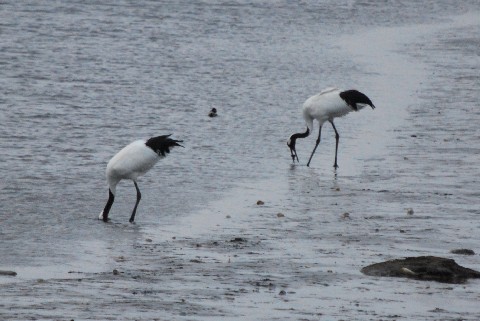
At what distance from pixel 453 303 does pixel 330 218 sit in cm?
399

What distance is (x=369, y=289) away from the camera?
9.45 meters

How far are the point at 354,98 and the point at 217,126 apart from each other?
2376 millimetres

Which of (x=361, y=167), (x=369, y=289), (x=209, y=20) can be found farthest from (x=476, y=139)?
(x=209, y=20)

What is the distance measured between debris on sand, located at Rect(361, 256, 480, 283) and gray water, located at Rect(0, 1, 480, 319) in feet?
2.47

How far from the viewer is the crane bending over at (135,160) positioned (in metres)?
13.6

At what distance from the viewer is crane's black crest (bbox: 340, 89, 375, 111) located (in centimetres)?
1828

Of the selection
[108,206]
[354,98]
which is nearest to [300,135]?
[354,98]

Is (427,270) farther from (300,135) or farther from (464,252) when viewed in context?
(300,135)

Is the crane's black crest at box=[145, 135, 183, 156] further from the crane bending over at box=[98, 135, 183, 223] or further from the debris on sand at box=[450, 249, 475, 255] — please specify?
the debris on sand at box=[450, 249, 475, 255]

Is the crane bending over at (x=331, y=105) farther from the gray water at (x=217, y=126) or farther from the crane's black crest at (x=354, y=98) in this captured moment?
the gray water at (x=217, y=126)

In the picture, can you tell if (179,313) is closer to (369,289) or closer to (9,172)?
(369,289)

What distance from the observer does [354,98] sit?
60.1 feet

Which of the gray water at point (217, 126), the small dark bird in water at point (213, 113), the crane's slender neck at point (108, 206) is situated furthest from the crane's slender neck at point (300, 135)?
the crane's slender neck at point (108, 206)

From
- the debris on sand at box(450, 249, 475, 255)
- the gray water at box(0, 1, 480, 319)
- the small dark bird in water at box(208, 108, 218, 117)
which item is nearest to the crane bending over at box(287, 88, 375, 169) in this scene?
the gray water at box(0, 1, 480, 319)
